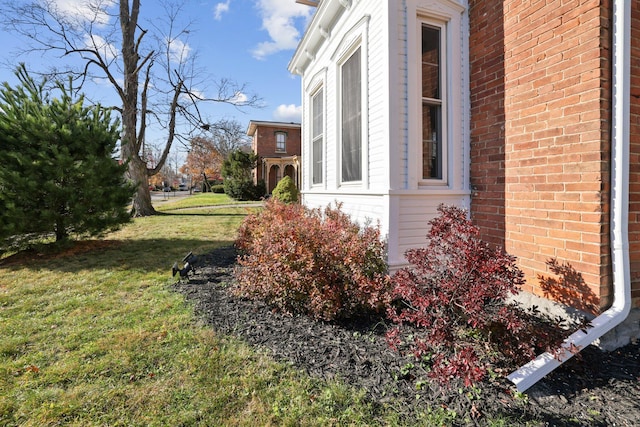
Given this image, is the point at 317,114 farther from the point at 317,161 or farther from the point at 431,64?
the point at 431,64

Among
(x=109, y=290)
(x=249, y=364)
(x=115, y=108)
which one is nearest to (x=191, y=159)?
(x=115, y=108)

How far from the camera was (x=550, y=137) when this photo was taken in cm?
319

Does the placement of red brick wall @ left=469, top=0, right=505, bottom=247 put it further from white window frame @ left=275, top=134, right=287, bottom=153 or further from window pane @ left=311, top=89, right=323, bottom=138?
white window frame @ left=275, top=134, right=287, bottom=153

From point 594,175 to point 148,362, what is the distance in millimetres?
4096

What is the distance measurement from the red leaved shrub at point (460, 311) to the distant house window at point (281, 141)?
25689 millimetres

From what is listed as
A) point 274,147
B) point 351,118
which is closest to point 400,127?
Answer: point 351,118

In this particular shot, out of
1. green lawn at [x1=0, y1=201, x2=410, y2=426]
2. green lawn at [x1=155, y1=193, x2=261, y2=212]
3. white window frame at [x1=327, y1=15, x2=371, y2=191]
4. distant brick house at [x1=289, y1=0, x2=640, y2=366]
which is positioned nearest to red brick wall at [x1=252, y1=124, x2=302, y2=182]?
green lawn at [x1=155, y1=193, x2=261, y2=212]

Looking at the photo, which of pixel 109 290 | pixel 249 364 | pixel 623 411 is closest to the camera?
pixel 623 411

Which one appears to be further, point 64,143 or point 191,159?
point 191,159

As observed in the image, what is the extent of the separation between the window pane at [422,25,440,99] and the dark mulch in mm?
2982

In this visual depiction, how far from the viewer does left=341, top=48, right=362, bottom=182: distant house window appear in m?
5.08

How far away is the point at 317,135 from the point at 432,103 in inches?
144

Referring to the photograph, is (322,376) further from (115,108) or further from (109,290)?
(115,108)

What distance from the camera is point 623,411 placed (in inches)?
84.6
